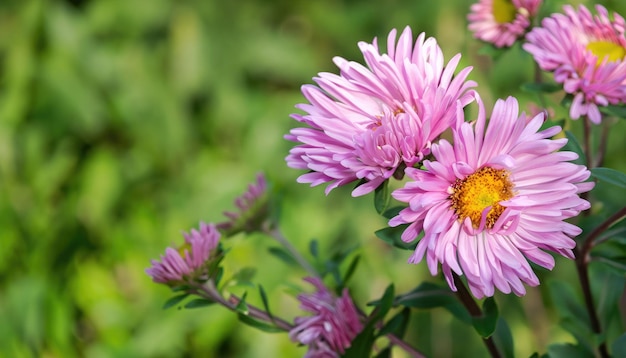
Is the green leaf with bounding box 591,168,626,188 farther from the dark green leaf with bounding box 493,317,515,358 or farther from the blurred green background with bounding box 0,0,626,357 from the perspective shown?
the blurred green background with bounding box 0,0,626,357

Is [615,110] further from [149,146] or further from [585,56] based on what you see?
[149,146]

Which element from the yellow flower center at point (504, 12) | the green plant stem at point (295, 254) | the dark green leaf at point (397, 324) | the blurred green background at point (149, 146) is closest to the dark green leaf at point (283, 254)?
the green plant stem at point (295, 254)

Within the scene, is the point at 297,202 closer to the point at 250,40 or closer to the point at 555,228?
the point at 250,40

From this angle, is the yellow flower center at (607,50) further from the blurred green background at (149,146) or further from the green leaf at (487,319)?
the blurred green background at (149,146)

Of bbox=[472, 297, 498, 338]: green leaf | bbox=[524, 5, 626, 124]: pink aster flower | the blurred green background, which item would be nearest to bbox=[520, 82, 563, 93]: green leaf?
bbox=[524, 5, 626, 124]: pink aster flower

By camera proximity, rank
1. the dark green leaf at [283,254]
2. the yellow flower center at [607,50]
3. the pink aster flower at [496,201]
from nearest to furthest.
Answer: the pink aster flower at [496,201]
the yellow flower center at [607,50]
the dark green leaf at [283,254]

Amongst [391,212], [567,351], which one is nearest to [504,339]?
[567,351]
